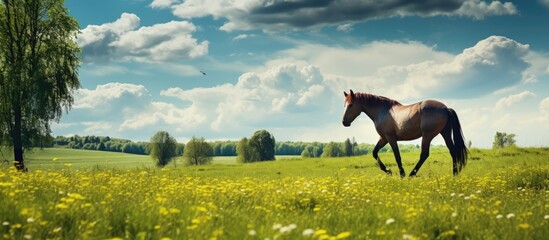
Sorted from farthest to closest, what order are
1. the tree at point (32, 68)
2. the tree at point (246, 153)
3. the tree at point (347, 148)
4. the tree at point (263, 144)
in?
1. the tree at point (347, 148)
2. the tree at point (263, 144)
3. the tree at point (246, 153)
4. the tree at point (32, 68)

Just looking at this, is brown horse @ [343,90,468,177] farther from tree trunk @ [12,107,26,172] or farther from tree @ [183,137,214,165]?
tree @ [183,137,214,165]

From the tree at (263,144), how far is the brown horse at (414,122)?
87665 mm

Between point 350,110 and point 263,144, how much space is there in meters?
88.6

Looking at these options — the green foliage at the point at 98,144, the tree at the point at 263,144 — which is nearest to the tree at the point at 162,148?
the tree at the point at 263,144

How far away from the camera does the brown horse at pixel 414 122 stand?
15141 millimetres

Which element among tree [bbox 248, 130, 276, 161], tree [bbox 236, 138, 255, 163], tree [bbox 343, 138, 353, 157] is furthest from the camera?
tree [bbox 343, 138, 353, 157]

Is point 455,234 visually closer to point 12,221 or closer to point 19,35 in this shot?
point 12,221

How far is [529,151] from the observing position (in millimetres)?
28484

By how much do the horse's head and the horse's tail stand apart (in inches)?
131

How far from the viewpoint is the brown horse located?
1514cm

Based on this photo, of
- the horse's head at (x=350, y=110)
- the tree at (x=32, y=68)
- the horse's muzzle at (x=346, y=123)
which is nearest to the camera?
the horse's head at (x=350, y=110)

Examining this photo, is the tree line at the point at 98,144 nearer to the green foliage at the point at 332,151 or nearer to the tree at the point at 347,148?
the green foliage at the point at 332,151

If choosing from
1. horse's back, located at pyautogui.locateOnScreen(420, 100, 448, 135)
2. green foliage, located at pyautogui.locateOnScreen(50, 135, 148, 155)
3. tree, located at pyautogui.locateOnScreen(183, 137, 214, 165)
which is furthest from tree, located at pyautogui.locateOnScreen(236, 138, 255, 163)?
horse's back, located at pyautogui.locateOnScreen(420, 100, 448, 135)

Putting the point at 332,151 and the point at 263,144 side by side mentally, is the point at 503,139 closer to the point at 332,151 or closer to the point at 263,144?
the point at 332,151
